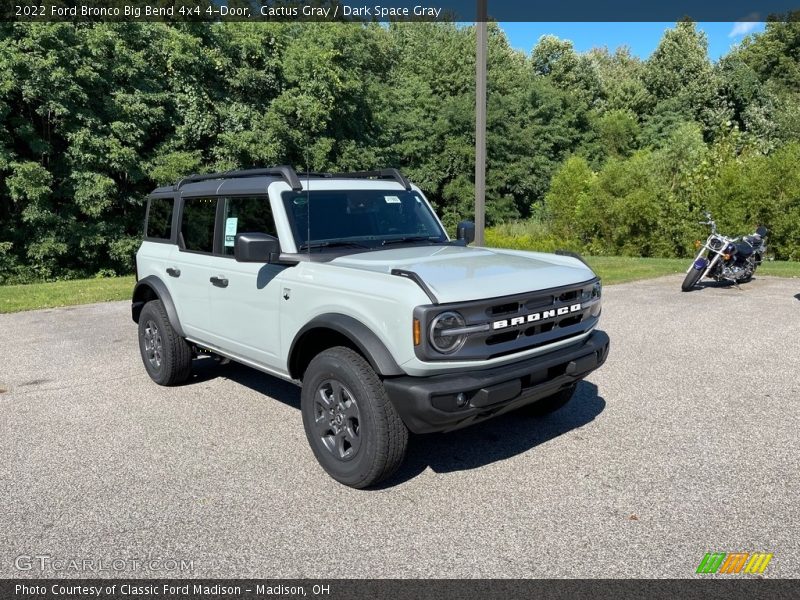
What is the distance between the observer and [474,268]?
4.05 metres

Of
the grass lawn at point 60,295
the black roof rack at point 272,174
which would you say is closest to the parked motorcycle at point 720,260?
the black roof rack at point 272,174

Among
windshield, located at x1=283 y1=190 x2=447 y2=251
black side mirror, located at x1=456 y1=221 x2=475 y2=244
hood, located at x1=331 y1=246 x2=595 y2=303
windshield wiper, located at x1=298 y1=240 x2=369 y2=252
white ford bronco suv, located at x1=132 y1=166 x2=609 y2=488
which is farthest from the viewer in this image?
black side mirror, located at x1=456 y1=221 x2=475 y2=244

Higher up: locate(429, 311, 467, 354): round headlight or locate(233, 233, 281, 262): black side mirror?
locate(233, 233, 281, 262): black side mirror

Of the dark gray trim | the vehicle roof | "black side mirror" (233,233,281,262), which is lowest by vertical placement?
the dark gray trim

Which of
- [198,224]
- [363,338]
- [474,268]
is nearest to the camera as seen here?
[363,338]

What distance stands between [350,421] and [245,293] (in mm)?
1449

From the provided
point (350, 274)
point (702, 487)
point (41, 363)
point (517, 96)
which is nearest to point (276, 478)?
point (350, 274)

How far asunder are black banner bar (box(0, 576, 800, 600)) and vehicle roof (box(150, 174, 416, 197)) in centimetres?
270

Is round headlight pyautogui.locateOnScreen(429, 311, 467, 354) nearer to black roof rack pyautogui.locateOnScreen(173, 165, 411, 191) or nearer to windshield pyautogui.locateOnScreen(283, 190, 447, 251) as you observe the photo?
windshield pyautogui.locateOnScreen(283, 190, 447, 251)

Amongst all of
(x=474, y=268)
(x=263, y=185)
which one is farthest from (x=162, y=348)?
(x=474, y=268)

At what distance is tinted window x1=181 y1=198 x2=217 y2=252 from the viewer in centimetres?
530

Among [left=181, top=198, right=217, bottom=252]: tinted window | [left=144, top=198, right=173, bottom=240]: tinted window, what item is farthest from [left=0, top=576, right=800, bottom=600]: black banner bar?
[left=144, top=198, right=173, bottom=240]: tinted window

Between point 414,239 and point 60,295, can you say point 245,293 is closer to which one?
point 414,239

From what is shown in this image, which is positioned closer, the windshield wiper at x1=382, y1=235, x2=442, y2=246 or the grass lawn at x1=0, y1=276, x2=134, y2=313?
the windshield wiper at x1=382, y1=235, x2=442, y2=246
